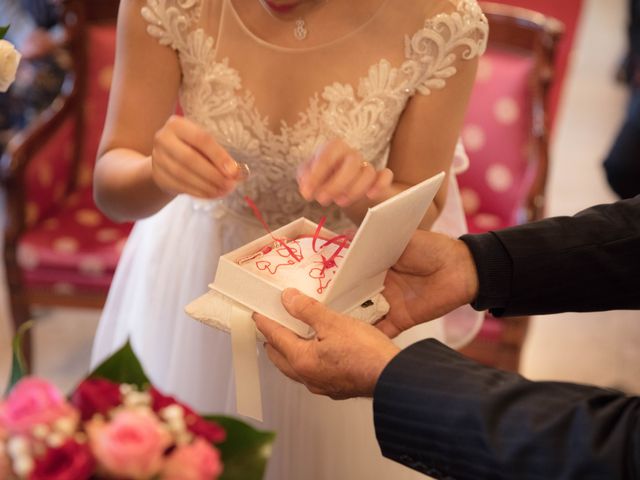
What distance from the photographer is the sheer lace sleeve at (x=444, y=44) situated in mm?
1318

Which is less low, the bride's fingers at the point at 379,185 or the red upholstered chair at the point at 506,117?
the bride's fingers at the point at 379,185

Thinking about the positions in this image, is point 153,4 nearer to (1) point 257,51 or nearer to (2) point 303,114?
(1) point 257,51

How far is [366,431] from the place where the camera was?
151 centimetres

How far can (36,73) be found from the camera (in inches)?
112

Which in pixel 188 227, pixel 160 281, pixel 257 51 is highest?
pixel 257 51

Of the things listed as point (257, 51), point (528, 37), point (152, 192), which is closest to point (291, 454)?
point (152, 192)

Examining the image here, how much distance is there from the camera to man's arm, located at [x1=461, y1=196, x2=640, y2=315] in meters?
1.22

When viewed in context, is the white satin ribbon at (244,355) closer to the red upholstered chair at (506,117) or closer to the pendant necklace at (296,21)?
the pendant necklace at (296,21)

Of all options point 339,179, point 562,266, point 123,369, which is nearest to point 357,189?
point 339,179

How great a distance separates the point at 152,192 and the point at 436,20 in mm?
539

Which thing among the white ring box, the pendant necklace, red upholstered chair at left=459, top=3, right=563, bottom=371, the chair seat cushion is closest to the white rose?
the white ring box

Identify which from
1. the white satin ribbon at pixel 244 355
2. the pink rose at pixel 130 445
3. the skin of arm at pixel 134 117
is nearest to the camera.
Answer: the pink rose at pixel 130 445

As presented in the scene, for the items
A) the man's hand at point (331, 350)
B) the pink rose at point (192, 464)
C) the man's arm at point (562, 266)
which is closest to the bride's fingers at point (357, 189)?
the man's hand at point (331, 350)

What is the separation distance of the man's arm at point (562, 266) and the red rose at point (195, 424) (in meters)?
0.71
